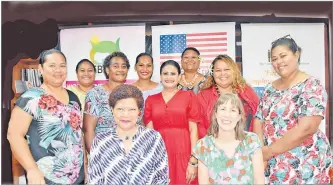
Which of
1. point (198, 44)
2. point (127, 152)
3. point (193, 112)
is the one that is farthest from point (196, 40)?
point (127, 152)

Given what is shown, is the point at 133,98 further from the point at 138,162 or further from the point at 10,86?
the point at 10,86

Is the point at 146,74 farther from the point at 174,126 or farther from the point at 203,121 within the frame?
the point at 203,121

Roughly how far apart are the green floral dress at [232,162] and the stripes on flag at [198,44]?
1.19m

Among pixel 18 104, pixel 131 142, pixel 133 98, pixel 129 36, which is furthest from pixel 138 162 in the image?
pixel 129 36

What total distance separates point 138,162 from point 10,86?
1.59 m

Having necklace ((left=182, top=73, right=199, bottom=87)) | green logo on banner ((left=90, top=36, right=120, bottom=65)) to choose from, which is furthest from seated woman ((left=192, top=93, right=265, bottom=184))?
green logo on banner ((left=90, top=36, right=120, bottom=65))

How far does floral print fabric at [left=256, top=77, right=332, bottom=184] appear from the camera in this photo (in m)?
2.81

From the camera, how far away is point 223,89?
328 cm

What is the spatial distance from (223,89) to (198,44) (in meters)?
0.59

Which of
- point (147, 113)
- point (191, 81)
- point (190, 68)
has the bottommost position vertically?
point (147, 113)

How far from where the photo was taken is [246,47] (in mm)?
3688

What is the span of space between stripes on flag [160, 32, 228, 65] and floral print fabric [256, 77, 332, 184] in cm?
78

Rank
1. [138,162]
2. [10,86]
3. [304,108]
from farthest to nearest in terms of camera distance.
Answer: [10,86], [304,108], [138,162]

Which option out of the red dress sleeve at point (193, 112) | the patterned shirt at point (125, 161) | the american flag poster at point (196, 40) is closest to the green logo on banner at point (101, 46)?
the american flag poster at point (196, 40)
